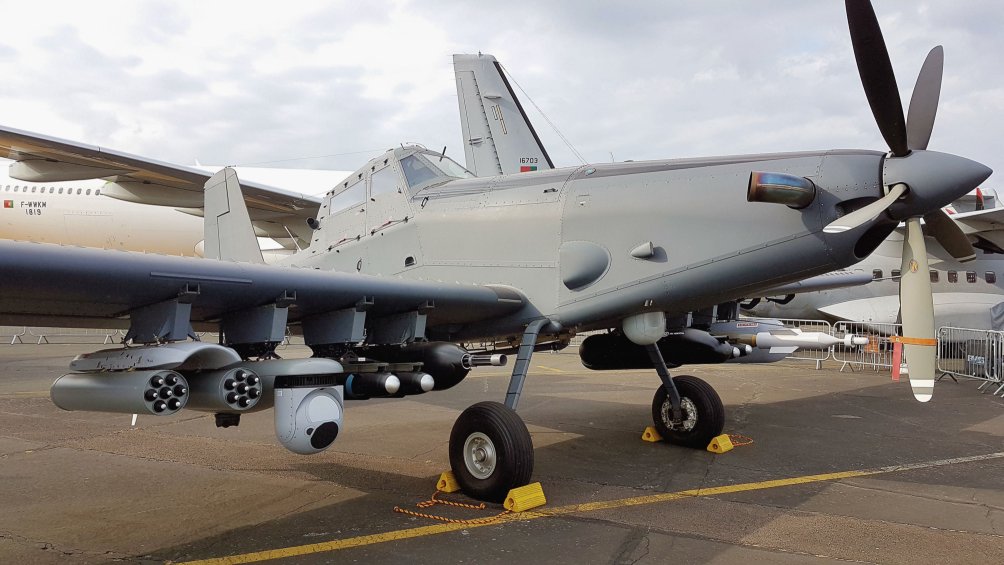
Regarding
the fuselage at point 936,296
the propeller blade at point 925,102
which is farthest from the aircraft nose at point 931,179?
the fuselage at point 936,296

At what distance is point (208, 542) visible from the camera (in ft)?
14.9

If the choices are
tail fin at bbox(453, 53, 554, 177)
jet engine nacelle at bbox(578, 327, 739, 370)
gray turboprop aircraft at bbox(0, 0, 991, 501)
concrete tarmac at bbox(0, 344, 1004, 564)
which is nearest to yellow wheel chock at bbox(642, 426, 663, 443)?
concrete tarmac at bbox(0, 344, 1004, 564)

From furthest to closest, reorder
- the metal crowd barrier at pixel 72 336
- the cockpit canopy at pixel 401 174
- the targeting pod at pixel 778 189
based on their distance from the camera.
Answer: the metal crowd barrier at pixel 72 336 → the cockpit canopy at pixel 401 174 → the targeting pod at pixel 778 189

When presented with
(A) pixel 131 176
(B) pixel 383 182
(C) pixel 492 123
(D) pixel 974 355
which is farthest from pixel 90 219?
(D) pixel 974 355

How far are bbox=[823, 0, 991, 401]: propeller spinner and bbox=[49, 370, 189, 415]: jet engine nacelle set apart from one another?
15.3 feet

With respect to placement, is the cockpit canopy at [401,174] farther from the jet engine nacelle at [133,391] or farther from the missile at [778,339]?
the missile at [778,339]

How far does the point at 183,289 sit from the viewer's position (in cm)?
430

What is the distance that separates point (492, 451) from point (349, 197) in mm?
3704

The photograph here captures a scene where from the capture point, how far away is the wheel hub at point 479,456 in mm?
5395

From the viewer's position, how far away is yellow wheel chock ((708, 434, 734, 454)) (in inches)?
290

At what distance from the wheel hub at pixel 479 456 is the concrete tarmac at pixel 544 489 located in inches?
14.4

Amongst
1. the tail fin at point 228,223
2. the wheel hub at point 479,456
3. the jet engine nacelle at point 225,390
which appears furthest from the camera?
the tail fin at point 228,223

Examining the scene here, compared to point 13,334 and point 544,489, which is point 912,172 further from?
point 13,334

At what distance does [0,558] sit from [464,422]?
10.8 ft
